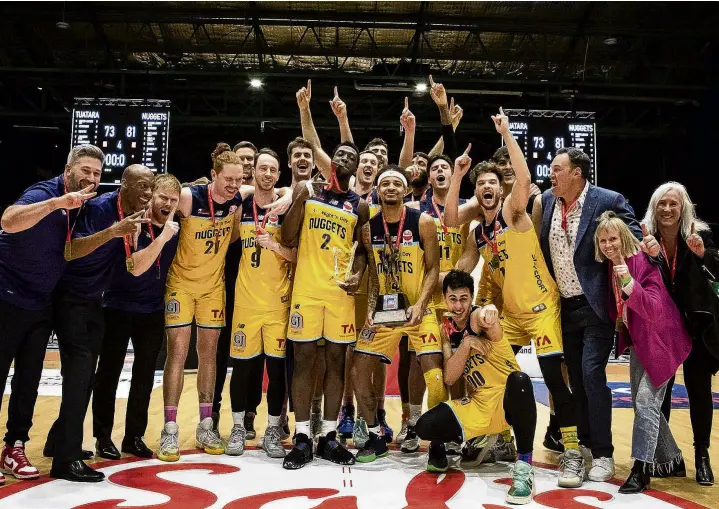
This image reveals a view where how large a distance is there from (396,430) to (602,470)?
2.14 meters

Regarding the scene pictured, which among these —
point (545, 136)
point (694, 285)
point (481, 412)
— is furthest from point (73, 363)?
point (545, 136)

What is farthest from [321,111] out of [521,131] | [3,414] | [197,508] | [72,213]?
[197,508]

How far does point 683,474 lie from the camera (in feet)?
13.6

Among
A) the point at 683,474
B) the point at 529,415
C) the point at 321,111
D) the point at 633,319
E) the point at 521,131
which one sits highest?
the point at 321,111

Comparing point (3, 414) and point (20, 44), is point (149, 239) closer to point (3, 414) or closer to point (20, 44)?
point (3, 414)

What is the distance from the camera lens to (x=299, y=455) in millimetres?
4055

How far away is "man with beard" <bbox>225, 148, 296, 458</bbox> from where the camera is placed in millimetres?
4477

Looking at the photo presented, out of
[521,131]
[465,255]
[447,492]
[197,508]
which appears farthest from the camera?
[521,131]

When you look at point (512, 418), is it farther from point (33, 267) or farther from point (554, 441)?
point (33, 267)

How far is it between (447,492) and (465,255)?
5.72 ft

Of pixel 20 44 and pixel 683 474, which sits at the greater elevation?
pixel 20 44

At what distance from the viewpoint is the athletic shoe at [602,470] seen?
3852 millimetres

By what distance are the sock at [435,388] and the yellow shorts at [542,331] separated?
57 centimetres

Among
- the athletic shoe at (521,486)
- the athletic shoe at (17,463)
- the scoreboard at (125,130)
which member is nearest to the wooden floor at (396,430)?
the athletic shoe at (17,463)
